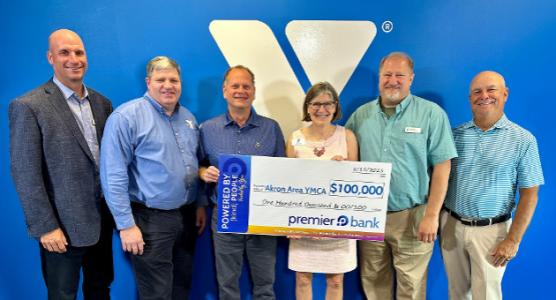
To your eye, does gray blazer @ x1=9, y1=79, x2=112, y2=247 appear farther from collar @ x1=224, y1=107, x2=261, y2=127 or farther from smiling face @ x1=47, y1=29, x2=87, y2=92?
collar @ x1=224, y1=107, x2=261, y2=127

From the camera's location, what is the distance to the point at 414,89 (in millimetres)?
2207

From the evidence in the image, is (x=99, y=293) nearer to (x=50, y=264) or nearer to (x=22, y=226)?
(x=50, y=264)

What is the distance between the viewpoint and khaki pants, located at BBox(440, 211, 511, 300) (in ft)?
5.98

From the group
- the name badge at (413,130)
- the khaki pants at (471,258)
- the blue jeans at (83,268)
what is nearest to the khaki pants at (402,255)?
the khaki pants at (471,258)

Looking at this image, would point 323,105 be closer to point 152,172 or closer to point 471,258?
point 152,172

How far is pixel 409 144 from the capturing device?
1839 millimetres

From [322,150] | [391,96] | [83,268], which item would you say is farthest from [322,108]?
[83,268]

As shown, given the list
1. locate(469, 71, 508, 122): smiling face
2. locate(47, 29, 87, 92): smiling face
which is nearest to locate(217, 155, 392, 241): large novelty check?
locate(469, 71, 508, 122): smiling face

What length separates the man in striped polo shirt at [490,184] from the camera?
5.73 feet

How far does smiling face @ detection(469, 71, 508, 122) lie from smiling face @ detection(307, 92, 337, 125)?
77 centimetres

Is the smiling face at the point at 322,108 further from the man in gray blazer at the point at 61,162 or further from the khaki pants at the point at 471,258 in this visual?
the man in gray blazer at the point at 61,162

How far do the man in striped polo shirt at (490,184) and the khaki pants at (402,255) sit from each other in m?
0.22

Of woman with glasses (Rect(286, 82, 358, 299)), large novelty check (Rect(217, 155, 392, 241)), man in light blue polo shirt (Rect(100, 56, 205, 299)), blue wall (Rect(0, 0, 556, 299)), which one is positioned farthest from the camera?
blue wall (Rect(0, 0, 556, 299))

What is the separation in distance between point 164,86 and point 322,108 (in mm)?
868
